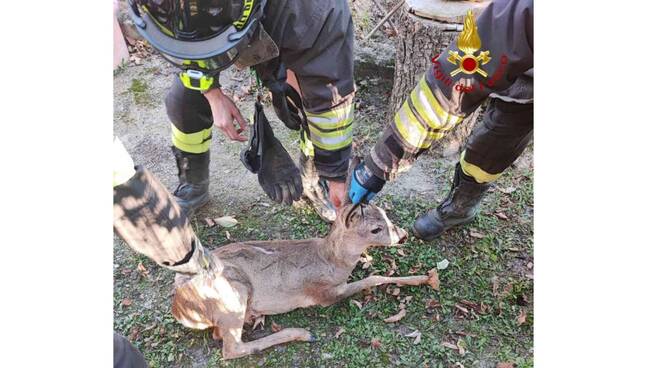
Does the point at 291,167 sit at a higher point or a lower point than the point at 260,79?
lower

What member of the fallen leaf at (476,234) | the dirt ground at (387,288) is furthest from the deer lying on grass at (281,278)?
the fallen leaf at (476,234)

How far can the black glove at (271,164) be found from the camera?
3.35 metres

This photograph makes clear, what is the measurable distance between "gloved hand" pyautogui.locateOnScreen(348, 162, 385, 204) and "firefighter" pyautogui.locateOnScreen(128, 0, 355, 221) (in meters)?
0.26

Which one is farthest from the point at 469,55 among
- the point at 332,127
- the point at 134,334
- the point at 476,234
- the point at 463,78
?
the point at 134,334

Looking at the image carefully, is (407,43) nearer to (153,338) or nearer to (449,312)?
(449,312)

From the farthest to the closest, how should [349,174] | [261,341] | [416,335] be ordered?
[416,335] → [261,341] → [349,174]

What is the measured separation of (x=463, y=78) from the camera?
2.26 meters

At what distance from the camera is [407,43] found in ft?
13.0

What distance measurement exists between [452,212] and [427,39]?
4.16 feet

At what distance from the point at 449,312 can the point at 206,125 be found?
1952 mm

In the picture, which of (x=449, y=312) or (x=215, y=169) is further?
(x=215, y=169)

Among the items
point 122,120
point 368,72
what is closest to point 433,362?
point 368,72

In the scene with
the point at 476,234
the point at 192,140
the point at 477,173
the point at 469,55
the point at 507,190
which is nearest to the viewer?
the point at 469,55

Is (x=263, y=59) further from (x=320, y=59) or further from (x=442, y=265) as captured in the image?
(x=442, y=265)
